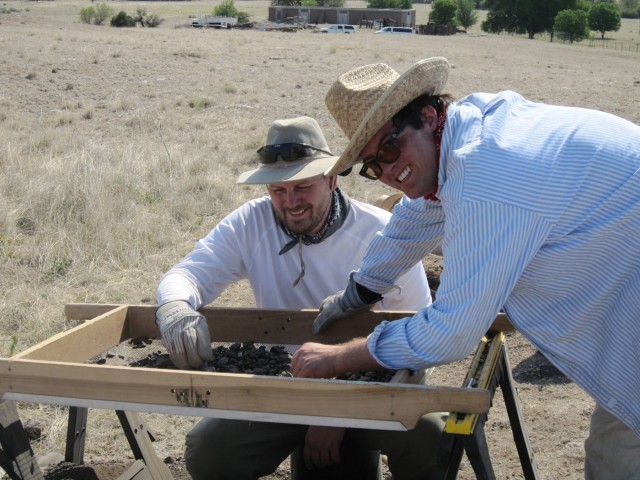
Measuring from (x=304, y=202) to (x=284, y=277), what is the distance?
0.39m

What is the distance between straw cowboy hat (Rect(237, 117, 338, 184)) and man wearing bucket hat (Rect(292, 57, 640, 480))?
2.66ft

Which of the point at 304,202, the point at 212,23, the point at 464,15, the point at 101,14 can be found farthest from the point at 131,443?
the point at 464,15

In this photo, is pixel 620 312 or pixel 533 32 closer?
pixel 620 312

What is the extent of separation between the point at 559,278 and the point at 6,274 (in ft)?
17.6

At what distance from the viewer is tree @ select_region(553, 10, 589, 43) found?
6688 cm

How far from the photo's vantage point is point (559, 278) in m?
2.47

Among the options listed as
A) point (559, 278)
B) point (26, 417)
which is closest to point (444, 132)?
point (559, 278)

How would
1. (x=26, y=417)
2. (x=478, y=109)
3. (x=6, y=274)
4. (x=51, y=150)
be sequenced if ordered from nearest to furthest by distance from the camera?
(x=478, y=109), (x=26, y=417), (x=6, y=274), (x=51, y=150)

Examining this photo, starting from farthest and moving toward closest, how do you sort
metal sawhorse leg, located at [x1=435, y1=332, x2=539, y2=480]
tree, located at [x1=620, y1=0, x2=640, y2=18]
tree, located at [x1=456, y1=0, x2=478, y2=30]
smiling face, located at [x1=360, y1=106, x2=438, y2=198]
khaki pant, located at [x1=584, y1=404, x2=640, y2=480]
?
tree, located at [x1=620, y1=0, x2=640, y2=18]
tree, located at [x1=456, y1=0, x2=478, y2=30]
khaki pant, located at [x1=584, y1=404, x2=640, y2=480]
smiling face, located at [x1=360, y1=106, x2=438, y2=198]
metal sawhorse leg, located at [x1=435, y1=332, x2=539, y2=480]

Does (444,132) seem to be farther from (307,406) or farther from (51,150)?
(51,150)

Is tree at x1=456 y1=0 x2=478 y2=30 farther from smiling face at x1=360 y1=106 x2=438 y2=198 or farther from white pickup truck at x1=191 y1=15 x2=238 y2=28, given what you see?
smiling face at x1=360 y1=106 x2=438 y2=198

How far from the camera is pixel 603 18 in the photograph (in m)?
82.1

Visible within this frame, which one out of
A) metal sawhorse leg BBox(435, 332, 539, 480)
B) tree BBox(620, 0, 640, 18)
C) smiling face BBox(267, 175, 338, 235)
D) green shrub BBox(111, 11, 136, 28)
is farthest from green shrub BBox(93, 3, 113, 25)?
tree BBox(620, 0, 640, 18)

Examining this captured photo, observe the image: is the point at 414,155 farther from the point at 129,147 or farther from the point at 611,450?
the point at 129,147
